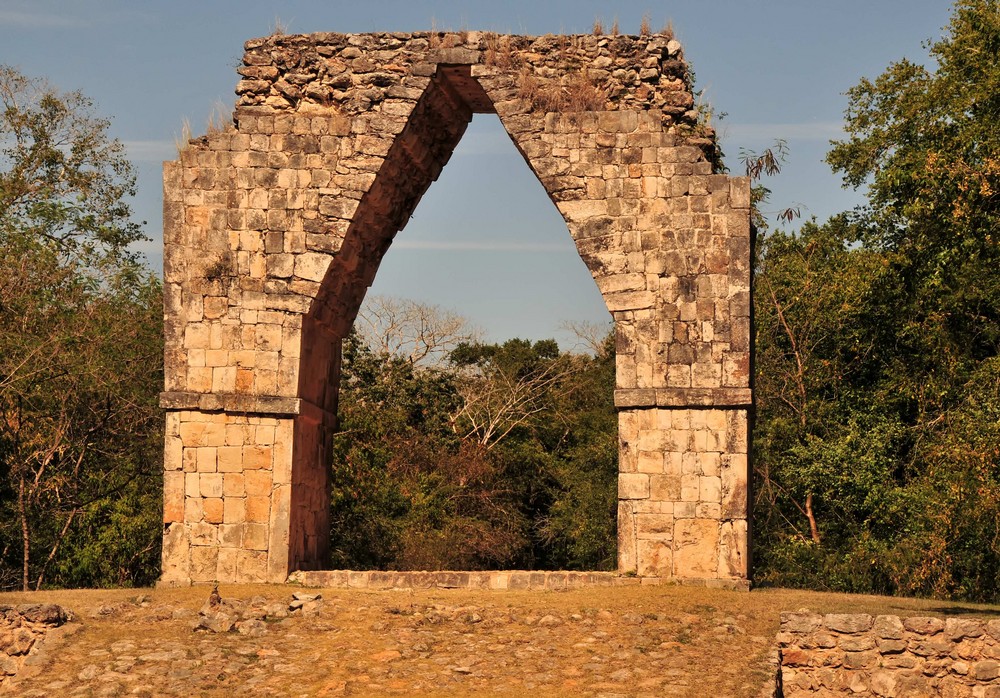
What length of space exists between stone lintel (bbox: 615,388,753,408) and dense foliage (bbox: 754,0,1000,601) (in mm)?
3788

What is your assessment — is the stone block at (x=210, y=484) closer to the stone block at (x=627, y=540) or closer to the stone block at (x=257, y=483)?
the stone block at (x=257, y=483)

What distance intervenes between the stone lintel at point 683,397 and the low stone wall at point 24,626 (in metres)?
5.12

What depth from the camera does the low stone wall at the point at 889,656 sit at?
9.55 metres

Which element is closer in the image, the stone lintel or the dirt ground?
the dirt ground

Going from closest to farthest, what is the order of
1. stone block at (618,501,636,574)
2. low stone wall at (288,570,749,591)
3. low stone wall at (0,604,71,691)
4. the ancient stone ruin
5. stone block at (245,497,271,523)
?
low stone wall at (0,604,71,691), low stone wall at (288,570,749,591), stone block at (618,501,636,574), the ancient stone ruin, stone block at (245,497,271,523)

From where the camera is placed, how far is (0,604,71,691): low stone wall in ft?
33.3

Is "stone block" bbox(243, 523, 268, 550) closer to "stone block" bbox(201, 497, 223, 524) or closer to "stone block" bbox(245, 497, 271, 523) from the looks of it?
"stone block" bbox(245, 497, 271, 523)

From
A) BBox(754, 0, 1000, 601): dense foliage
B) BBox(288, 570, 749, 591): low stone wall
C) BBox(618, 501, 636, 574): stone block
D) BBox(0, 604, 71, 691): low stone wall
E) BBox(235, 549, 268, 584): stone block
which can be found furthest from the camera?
BBox(754, 0, 1000, 601): dense foliage

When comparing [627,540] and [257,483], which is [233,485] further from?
[627,540]

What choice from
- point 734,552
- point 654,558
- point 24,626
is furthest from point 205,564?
point 734,552

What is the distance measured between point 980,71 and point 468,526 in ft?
39.2

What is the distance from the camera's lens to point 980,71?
17.4 m

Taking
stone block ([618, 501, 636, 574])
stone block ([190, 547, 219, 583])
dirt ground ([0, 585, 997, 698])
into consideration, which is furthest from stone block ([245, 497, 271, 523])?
stone block ([618, 501, 636, 574])

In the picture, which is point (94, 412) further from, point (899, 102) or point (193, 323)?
point (899, 102)
